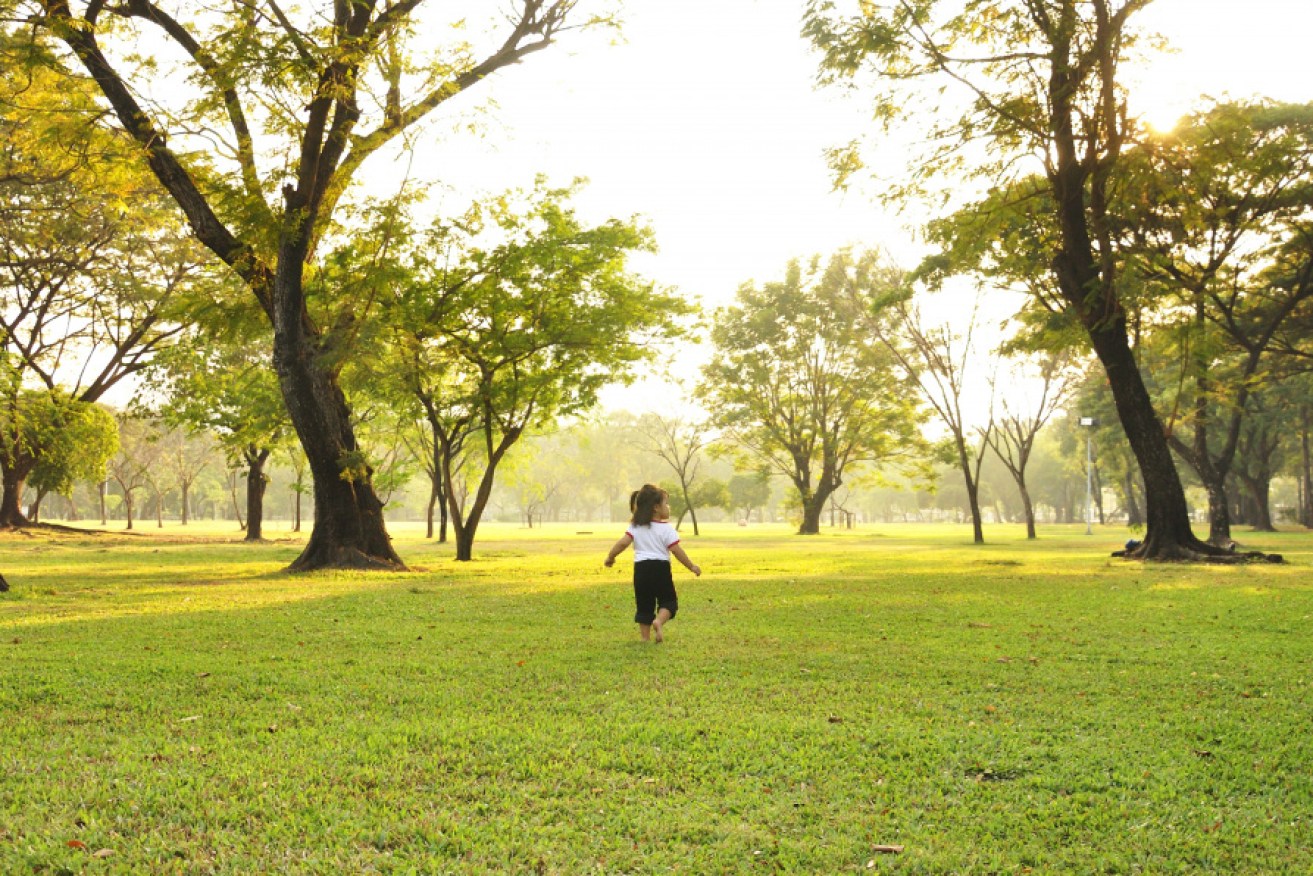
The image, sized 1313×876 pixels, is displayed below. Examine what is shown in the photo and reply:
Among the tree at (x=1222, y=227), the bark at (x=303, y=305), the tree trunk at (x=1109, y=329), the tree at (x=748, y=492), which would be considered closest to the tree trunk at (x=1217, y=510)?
the tree at (x=1222, y=227)

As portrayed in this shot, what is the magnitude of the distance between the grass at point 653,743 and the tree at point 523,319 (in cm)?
1155

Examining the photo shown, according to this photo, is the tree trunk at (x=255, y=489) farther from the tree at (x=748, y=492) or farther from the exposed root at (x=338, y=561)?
the tree at (x=748, y=492)

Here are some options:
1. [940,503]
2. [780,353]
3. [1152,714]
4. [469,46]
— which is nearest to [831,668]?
[1152,714]

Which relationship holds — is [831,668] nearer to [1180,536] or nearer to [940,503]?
[1180,536]

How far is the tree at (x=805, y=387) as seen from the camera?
47.5 meters

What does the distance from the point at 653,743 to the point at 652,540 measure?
11.9 ft

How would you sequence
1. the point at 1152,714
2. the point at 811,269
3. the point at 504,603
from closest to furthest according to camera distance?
the point at 1152,714 → the point at 504,603 → the point at 811,269

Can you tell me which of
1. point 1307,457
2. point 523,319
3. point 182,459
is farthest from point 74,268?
point 1307,457

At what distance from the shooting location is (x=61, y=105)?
15.0m

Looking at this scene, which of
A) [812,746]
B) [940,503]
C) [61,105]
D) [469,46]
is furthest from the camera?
[940,503]

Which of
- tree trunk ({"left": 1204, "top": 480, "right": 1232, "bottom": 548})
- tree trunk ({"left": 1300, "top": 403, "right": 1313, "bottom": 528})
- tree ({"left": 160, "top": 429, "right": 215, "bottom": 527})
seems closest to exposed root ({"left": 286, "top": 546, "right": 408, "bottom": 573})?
tree trunk ({"left": 1204, "top": 480, "right": 1232, "bottom": 548})

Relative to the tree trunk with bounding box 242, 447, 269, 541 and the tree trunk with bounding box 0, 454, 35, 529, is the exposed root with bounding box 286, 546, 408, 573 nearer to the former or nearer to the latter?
the tree trunk with bounding box 242, 447, 269, 541

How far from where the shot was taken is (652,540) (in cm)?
844

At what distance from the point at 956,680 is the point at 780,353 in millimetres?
43369
